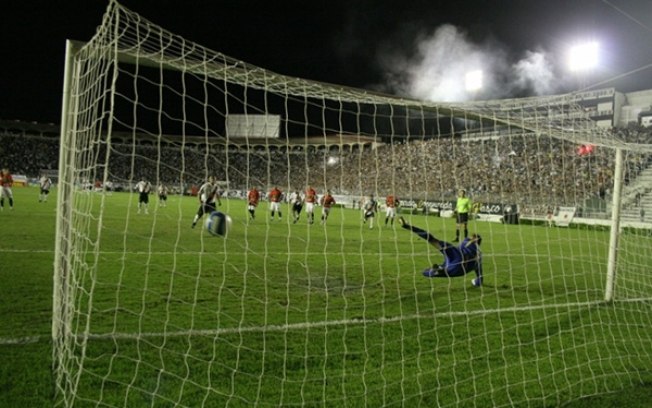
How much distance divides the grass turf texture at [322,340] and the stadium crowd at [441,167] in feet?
4.97

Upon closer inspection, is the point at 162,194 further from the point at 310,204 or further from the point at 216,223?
the point at 216,223

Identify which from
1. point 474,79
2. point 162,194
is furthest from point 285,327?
point 162,194

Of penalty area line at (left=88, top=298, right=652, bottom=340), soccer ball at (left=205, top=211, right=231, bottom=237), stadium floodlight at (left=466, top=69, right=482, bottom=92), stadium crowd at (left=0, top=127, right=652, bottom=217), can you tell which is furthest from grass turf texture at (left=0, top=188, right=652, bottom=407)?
stadium floodlight at (left=466, top=69, right=482, bottom=92)

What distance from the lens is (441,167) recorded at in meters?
12.5

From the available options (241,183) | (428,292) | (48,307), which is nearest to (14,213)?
(48,307)

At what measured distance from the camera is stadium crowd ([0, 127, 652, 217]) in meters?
10.1

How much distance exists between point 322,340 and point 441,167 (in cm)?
863

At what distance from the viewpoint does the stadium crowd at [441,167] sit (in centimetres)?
1012

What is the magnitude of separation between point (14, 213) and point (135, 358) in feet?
50.5

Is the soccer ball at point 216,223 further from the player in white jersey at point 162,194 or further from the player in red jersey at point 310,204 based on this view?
the player in white jersey at point 162,194

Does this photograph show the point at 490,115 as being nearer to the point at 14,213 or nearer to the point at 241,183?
the point at 14,213

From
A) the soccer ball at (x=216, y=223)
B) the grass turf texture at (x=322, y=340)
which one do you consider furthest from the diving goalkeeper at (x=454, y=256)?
the soccer ball at (x=216, y=223)

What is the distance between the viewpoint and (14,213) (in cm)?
1661

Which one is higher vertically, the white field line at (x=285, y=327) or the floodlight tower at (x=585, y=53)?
the floodlight tower at (x=585, y=53)
